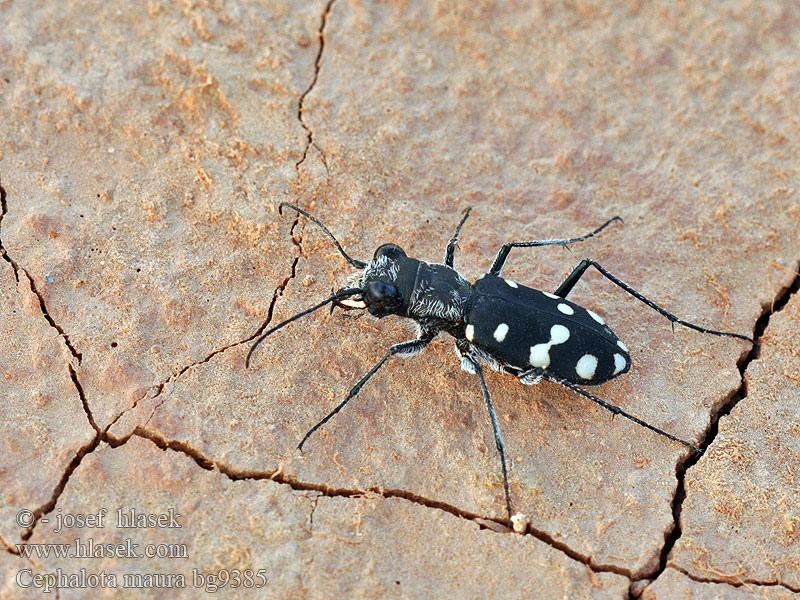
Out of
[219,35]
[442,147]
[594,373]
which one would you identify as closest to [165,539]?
[594,373]

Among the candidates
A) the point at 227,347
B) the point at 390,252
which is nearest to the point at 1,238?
the point at 227,347

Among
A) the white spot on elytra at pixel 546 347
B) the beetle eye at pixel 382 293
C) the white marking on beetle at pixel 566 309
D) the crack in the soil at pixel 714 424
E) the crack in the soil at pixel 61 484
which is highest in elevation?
the beetle eye at pixel 382 293

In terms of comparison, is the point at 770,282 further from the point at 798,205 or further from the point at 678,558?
the point at 678,558

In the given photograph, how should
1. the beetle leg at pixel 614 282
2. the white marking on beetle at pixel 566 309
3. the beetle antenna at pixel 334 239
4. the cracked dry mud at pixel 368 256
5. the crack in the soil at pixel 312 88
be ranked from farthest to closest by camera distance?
the crack in the soil at pixel 312 88, the beetle leg at pixel 614 282, the beetle antenna at pixel 334 239, the white marking on beetle at pixel 566 309, the cracked dry mud at pixel 368 256

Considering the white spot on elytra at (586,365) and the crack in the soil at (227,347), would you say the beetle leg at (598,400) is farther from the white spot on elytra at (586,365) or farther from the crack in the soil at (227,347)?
the crack in the soil at (227,347)

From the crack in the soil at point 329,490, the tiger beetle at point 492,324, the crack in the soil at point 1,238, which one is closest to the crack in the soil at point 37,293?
the crack in the soil at point 1,238

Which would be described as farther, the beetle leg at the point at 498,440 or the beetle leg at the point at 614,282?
the beetle leg at the point at 614,282

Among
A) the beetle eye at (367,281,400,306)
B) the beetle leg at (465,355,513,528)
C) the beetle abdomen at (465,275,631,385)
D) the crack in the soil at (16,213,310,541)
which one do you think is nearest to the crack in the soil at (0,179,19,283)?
the crack in the soil at (16,213,310,541)

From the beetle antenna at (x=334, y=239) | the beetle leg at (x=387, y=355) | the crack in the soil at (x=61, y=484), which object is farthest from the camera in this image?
the beetle antenna at (x=334, y=239)
